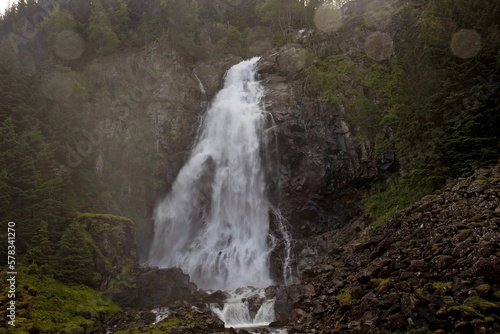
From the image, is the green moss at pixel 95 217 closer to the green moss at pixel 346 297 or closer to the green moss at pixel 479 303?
the green moss at pixel 346 297

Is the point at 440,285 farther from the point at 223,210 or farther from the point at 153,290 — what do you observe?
the point at 223,210

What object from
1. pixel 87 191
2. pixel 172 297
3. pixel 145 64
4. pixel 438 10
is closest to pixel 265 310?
pixel 172 297

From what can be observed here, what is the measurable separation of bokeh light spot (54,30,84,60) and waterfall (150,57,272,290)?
1681 cm

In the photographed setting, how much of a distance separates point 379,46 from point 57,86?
98.4 ft

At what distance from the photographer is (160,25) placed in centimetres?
4069

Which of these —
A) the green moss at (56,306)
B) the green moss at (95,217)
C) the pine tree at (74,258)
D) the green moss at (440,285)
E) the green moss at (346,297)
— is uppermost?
the green moss at (95,217)

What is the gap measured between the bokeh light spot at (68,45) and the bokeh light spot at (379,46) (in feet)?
102

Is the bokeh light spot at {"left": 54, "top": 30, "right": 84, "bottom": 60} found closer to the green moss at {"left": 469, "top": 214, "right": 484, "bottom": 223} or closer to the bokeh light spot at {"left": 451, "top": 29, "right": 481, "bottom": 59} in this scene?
the bokeh light spot at {"left": 451, "top": 29, "right": 481, "bottom": 59}

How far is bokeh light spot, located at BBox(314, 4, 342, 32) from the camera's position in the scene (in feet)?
133

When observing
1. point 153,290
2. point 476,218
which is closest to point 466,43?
point 476,218

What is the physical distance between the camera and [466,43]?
18.1 metres

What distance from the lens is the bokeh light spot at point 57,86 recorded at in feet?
90.7

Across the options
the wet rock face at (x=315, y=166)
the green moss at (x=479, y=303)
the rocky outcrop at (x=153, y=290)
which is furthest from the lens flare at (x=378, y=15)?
the green moss at (x=479, y=303)

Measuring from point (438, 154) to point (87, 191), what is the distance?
24.9 metres
